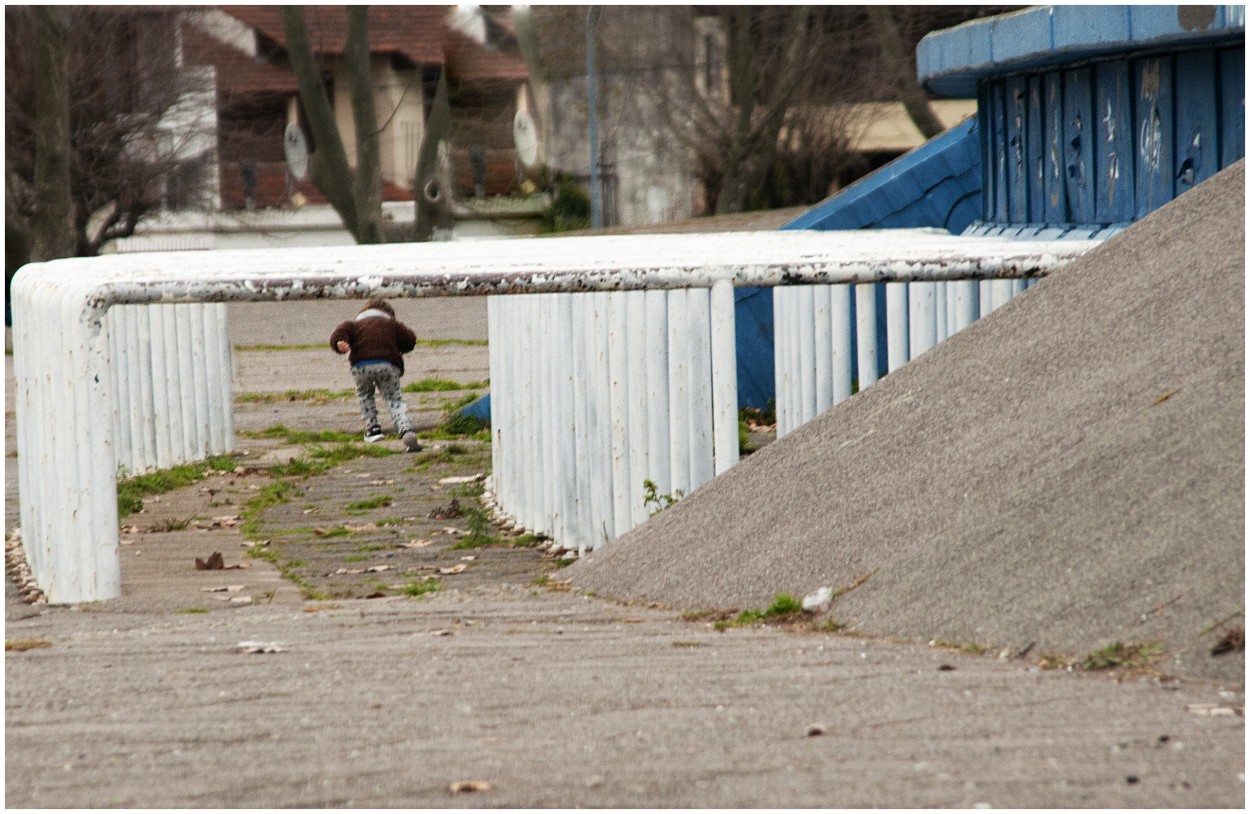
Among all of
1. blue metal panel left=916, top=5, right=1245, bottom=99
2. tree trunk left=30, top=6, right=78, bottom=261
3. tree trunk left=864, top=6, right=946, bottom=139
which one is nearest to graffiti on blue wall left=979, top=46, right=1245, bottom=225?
blue metal panel left=916, top=5, right=1245, bottom=99

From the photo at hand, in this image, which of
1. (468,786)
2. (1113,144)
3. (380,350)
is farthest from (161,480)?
(468,786)

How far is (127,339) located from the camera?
12547 mm

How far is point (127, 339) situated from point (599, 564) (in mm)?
6520

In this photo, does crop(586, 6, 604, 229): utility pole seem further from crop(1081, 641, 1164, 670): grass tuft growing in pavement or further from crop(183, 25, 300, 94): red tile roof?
crop(1081, 641, 1164, 670): grass tuft growing in pavement

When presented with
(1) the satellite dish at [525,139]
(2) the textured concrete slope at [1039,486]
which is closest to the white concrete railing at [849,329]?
(2) the textured concrete slope at [1039,486]

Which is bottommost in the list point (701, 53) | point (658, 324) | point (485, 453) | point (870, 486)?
point (485, 453)

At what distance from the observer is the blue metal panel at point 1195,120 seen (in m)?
10.3

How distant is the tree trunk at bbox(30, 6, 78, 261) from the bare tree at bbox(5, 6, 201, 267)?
130 cm

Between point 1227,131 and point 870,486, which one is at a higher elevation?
point 1227,131

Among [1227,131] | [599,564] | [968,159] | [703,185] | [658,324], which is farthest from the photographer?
[703,185]

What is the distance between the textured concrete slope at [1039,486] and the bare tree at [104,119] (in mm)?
24648

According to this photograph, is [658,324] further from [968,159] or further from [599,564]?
[968,159]

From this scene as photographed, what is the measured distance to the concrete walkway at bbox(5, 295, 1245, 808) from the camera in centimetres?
360

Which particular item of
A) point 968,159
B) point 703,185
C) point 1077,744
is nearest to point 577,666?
Answer: point 1077,744
